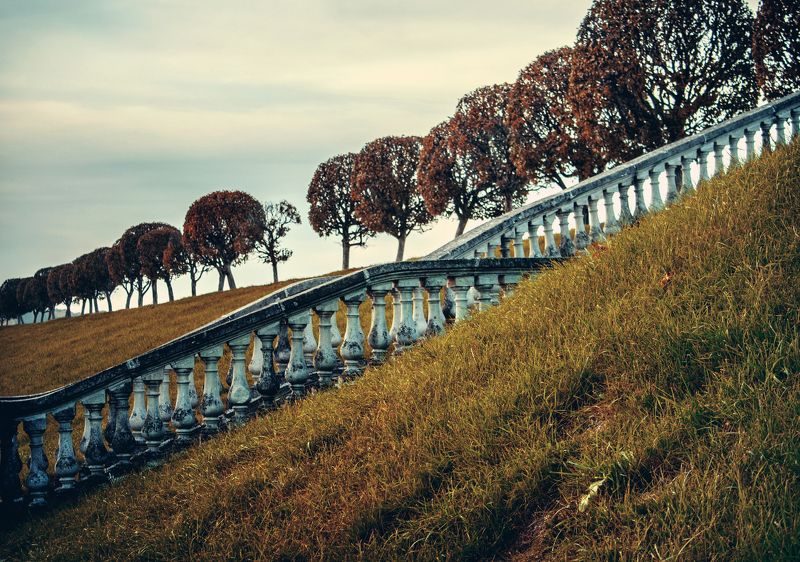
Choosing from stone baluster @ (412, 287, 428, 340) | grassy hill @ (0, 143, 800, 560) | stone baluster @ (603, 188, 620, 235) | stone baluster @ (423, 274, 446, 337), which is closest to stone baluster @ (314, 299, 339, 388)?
grassy hill @ (0, 143, 800, 560)

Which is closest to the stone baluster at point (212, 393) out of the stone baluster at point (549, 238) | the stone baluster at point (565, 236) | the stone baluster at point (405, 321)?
the stone baluster at point (405, 321)

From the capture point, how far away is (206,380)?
280 inches

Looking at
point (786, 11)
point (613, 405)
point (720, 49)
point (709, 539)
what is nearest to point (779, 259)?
point (613, 405)

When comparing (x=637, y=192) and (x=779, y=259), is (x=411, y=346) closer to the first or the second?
(x=779, y=259)

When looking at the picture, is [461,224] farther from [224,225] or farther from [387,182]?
[224,225]

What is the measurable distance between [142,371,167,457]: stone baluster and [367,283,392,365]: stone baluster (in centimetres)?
228

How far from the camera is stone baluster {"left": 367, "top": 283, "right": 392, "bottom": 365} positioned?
711 centimetres

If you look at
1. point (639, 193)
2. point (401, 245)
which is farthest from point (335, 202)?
point (639, 193)

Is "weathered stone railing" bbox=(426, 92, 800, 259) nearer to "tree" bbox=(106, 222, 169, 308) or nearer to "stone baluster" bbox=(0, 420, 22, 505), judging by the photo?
"stone baluster" bbox=(0, 420, 22, 505)

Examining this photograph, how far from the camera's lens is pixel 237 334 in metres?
6.93

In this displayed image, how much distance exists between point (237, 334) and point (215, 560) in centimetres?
273

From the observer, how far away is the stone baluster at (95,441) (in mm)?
7211

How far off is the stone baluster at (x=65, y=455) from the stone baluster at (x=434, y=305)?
3.89 meters

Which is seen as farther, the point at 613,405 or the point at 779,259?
the point at 779,259
